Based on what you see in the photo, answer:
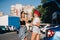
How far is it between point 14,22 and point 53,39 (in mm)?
50929

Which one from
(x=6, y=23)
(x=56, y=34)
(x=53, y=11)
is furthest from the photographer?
(x=6, y=23)

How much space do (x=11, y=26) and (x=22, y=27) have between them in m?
49.9

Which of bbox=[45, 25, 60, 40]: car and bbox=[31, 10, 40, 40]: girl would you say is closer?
bbox=[45, 25, 60, 40]: car

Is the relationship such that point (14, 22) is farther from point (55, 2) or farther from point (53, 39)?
point (53, 39)

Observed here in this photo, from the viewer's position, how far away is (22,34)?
8.17 m

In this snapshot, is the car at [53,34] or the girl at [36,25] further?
the girl at [36,25]

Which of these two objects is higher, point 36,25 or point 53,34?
point 36,25

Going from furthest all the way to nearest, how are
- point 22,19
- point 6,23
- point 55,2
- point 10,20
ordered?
point 6,23 → point 10,20 → point 55,2 → point 22,19

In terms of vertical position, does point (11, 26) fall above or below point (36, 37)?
below

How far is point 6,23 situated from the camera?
6072 centimetres

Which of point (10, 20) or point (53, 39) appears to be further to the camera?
point (10, 20)

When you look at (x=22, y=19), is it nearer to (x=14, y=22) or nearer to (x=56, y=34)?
(x=56, y=34)

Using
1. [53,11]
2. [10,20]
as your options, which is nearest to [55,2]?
[53,11]

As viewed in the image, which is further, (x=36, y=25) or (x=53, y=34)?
(x=36, y=25)
